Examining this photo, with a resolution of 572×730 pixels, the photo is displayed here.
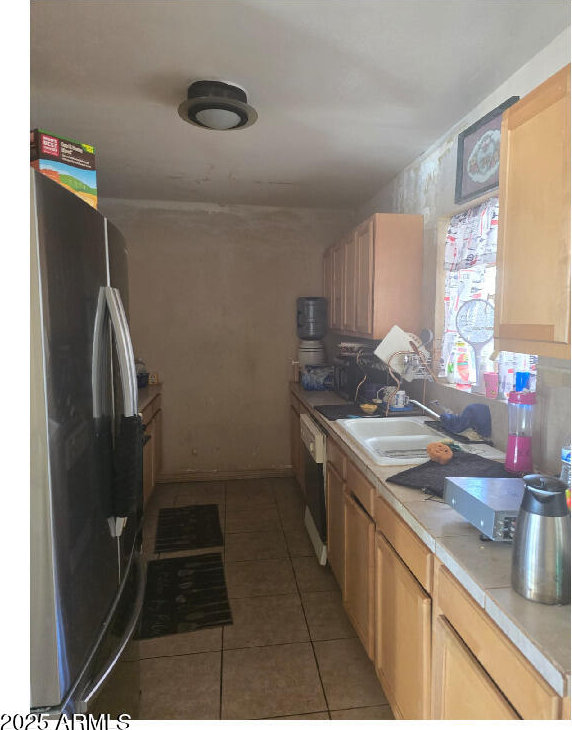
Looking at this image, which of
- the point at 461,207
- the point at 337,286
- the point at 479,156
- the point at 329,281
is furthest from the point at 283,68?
the point at 329,281

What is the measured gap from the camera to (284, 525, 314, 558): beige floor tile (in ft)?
9.16

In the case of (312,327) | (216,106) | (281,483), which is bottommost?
(281,483)

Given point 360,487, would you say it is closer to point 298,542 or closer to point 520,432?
point 520,432

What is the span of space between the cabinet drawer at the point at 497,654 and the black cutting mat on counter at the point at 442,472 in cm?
35

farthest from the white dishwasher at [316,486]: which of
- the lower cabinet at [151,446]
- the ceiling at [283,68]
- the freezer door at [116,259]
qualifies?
the ceiling at [283,68]

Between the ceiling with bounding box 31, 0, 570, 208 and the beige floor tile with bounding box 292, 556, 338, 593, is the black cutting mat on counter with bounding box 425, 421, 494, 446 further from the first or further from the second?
the ceiling with bounding box 31, 0, 570, 208

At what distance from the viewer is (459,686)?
1.07 metres

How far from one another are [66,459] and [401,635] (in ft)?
3.94

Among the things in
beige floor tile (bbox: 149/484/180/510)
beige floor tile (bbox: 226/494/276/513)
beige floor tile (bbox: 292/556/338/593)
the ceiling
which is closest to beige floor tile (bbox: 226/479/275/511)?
beige floor tile (bbox: 226/494/276/513)

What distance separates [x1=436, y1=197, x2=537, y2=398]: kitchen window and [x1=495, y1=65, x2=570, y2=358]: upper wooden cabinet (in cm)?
59

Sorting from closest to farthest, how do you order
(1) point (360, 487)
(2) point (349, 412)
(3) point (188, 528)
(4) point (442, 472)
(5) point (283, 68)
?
(4) point (442, 472) < (5) point (283, 68) < (1) point (360, 487) < (2) point (349, 412) < (3) point (188, 528)

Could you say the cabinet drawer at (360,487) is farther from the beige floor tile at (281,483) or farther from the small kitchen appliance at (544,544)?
the beige floor tile at (281,483)
